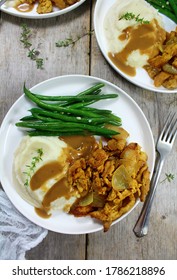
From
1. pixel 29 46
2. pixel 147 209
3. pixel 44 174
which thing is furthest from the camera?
pixel 29 46

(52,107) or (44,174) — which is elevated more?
(52,107)

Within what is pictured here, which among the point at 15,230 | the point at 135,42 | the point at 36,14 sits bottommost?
the point at 15,230

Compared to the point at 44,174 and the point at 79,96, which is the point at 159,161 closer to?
the point at 79,96

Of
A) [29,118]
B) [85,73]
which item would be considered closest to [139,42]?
[85,73]

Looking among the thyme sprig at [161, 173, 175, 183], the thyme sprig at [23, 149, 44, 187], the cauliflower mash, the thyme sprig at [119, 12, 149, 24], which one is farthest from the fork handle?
the thyme sprig at [119, 12, 149, 24]

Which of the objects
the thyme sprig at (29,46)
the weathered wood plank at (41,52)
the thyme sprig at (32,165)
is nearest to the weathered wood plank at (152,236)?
the thyme sprig at (32,165)

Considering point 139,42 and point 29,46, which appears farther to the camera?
point 29,46

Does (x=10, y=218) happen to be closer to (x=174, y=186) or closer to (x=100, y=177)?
(x=100, y=177)

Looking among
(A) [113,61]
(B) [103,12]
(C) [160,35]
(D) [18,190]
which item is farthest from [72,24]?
(D) [18,190]
